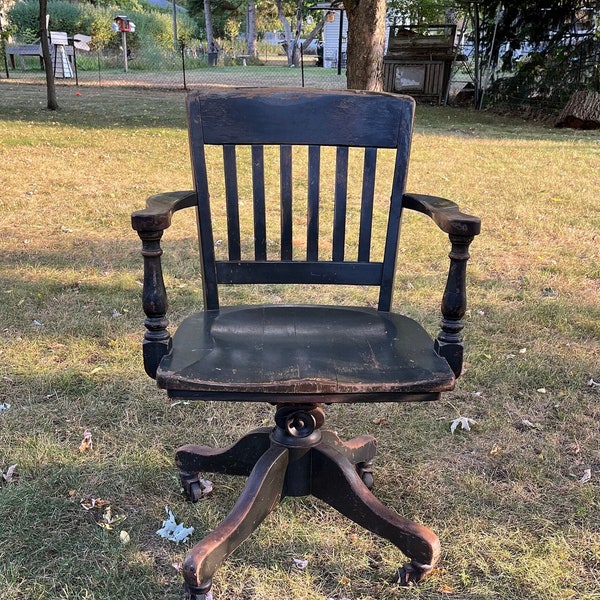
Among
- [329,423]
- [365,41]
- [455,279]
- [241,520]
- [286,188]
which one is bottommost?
[329,423]

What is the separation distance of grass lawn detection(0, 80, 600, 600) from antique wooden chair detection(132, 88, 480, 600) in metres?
0.14

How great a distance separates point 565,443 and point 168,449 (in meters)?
1.43

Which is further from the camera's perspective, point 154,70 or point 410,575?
point 154,70

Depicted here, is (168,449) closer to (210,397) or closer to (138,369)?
(138,369)

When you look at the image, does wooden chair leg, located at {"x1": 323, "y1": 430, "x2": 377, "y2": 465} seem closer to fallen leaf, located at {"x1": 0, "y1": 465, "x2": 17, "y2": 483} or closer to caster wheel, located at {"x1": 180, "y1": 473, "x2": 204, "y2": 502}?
caster wheel, located at {"x1": 180, "y1": 473, "x2": 204, "y2": 502}

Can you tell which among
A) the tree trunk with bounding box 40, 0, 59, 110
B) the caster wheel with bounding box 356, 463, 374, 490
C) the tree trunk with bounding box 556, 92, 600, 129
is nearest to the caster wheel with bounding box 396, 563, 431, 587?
the caster wheel with bounding box 356, 463, 374, 490

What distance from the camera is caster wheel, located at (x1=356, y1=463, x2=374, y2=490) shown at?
6.70 feet

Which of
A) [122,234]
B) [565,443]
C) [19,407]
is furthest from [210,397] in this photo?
[122,234]

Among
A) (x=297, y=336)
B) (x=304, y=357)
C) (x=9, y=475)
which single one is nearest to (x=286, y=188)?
(x=297, y=336)

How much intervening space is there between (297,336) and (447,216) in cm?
49

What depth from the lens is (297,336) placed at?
5.48ft

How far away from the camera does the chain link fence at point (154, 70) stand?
1662 cm

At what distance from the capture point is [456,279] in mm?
1532

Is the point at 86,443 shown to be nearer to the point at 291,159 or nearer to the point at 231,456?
the point at 231,456
